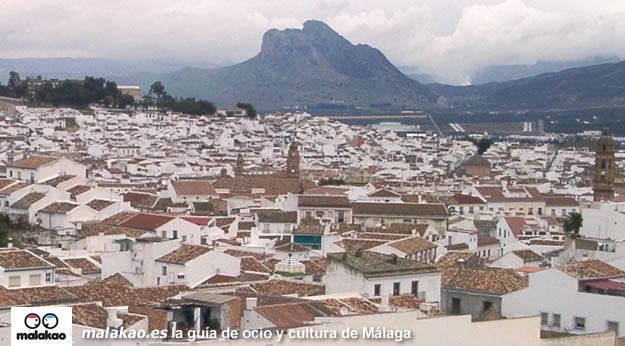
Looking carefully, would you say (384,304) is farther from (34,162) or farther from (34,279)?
(34,162)

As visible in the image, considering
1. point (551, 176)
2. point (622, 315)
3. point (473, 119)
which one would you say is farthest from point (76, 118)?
point (473, 119)

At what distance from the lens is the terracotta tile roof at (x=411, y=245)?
31.2 m

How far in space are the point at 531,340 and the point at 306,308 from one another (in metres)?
2.99

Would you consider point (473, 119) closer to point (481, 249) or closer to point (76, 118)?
point (76, 118)

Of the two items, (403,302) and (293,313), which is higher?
(293,313)

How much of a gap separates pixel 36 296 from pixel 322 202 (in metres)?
23.3

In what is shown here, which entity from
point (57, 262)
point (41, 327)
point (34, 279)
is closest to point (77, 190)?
point (57, 262)

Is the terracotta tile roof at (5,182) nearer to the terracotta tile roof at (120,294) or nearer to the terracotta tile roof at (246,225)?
the terracotta tile roof at (246,225)

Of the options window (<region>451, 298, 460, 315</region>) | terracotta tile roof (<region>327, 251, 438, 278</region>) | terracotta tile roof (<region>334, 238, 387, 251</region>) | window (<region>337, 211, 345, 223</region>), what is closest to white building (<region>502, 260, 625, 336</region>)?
window (<region>451, 298, 460, 315</region>)

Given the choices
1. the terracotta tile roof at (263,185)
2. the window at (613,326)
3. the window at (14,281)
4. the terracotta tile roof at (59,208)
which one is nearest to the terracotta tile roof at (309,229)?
the terracotta tile roof at (59,208)

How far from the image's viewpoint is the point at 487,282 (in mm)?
22719

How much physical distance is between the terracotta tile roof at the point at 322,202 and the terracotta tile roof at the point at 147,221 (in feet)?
27.2

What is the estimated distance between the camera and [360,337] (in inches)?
574

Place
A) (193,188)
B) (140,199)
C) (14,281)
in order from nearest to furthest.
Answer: (14,281)
(140,199)
(193,188)
